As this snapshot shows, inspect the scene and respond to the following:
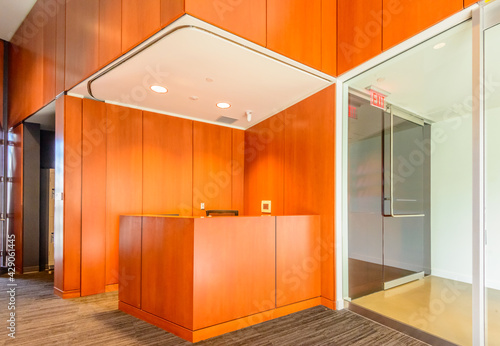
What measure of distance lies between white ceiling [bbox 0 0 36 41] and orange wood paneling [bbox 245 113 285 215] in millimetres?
4602

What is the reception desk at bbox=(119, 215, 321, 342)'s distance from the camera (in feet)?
9.27

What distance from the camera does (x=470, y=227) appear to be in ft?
8.27

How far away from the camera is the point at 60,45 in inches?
177

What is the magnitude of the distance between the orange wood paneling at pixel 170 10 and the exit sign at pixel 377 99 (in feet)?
8.00

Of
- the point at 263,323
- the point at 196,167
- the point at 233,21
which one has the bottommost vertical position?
the point at 263,323

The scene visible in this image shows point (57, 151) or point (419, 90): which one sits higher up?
point (419, 90)

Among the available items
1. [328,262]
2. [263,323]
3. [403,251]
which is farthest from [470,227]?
[263,323]

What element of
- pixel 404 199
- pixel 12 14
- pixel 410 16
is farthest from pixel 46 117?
pixel 404 199

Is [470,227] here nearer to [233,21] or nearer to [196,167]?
[233,21]

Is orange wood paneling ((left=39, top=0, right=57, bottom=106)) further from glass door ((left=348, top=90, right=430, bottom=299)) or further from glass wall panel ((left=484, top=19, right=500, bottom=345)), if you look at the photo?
glass wall panel ((left=484, top=19, right=500, bottom=345))

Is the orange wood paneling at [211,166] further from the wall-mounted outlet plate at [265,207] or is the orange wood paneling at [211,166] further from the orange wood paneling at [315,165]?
the orange wood paneling at [315,165]

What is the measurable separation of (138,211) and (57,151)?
4.78ft

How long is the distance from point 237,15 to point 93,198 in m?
3.22

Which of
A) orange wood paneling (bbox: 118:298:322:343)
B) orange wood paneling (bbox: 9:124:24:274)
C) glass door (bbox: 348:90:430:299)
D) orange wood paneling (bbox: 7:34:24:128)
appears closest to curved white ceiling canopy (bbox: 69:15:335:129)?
glass door (bbox: 348:90:430:299)
